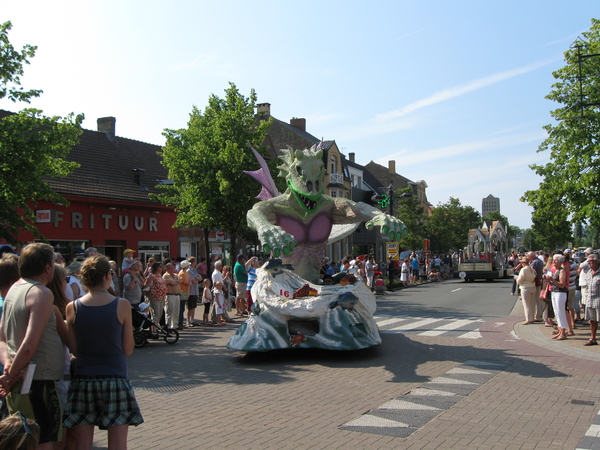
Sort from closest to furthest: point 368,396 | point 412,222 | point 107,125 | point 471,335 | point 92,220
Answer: point 368,396 → point 471,335 → point 92,220 → point 107,125 → point 412,222

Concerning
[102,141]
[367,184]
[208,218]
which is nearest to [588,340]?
[208,218]

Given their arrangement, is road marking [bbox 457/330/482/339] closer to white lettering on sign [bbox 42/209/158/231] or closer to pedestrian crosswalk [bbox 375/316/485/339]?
pedestrian crosswalk [bbox 375/316/485/339]

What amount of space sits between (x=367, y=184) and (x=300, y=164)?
46431 mm

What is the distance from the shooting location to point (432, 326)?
13.1m

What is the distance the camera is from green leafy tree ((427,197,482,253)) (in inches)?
1841

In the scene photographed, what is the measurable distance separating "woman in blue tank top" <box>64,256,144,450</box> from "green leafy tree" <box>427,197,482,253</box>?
4105cm

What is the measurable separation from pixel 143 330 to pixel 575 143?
17135 mm

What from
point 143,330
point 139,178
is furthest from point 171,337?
point 139,178

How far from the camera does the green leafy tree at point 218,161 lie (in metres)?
20.4

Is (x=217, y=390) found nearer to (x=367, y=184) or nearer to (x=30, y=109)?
(x=30, y=109)

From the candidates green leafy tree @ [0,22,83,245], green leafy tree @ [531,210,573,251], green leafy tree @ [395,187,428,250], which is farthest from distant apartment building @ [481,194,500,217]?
green leafy tree @ [0,22,83,245]

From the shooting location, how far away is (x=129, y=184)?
26719 mm

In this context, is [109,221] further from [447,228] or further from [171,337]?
[447,228]

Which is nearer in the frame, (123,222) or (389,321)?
(389,321)
